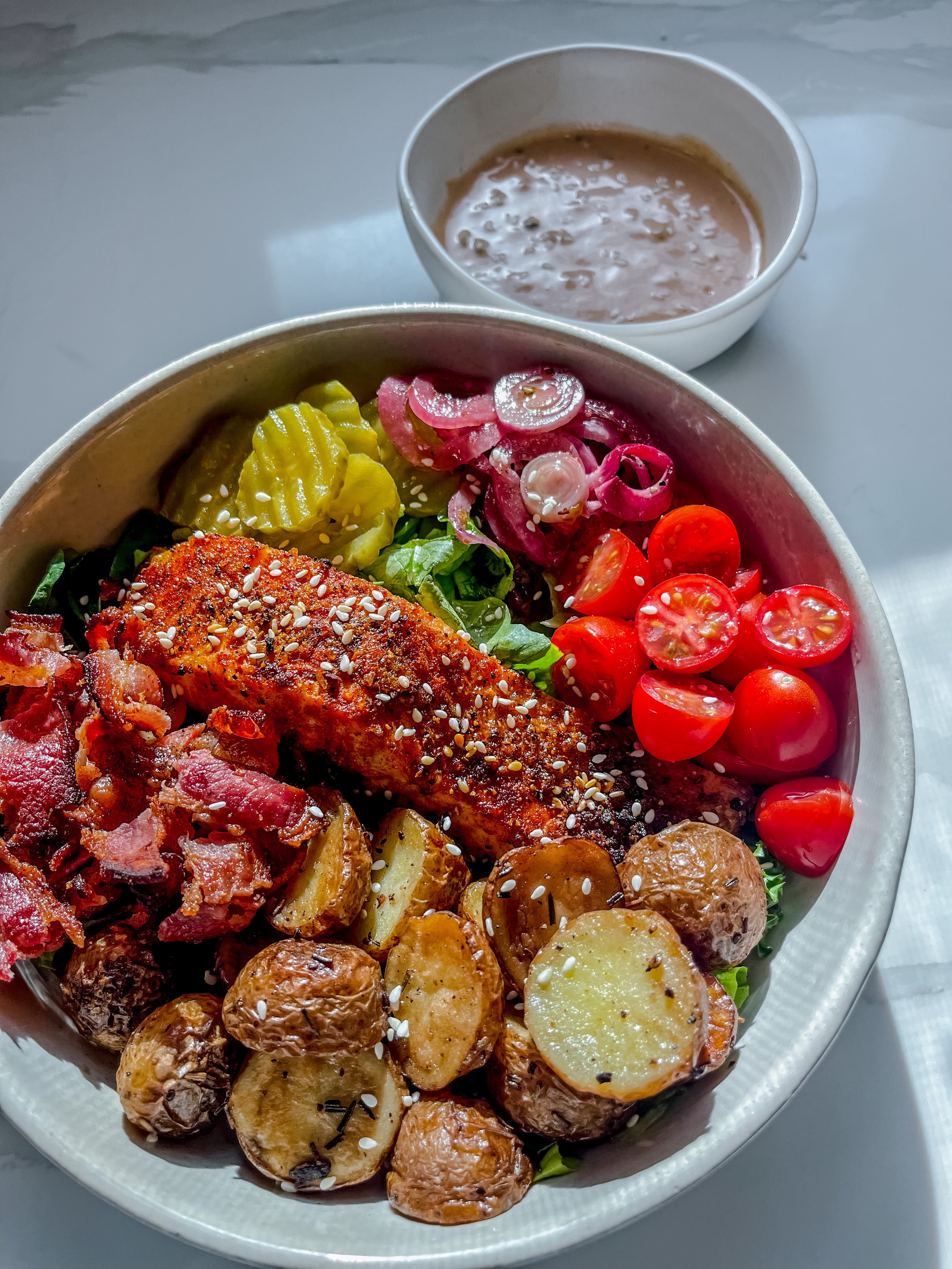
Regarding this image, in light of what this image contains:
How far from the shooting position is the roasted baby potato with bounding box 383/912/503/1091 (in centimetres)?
161

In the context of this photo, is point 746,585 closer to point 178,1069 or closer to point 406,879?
point 406,879

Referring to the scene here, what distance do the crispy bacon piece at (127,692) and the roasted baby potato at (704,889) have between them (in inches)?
37.8

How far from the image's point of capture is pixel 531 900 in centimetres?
171

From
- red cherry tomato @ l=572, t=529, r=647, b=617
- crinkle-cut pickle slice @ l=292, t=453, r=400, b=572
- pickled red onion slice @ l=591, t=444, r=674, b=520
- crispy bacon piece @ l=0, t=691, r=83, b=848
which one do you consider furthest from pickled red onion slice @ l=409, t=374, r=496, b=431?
crispy bacon piece @ l=0, t=691, r=83, b=848

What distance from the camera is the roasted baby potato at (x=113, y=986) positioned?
5.53ft

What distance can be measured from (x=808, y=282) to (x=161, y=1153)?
2805mm

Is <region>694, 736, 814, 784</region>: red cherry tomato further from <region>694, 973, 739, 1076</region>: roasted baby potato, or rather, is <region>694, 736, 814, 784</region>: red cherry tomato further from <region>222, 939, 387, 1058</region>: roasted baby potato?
<region>222, 939, 387, 1058</region>: roasted baby potato

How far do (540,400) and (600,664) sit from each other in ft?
1.99

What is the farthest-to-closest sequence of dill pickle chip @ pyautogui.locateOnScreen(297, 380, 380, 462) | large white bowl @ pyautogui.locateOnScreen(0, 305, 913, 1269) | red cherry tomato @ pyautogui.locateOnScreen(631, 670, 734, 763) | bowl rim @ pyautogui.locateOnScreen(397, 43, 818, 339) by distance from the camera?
bowl rim @ pyautogui.locateOnScreen(397, 43, 818, 339) → dill pickle chip @ pyautogui.locateOnScreen(297, 380, 380, 462) → red cherry tomato @ pyautogui.locateOnScreen(631, 670, 734, 763) → large white bowl @ pyautogui.locateOnScreen(0, 305, 913, 1269)

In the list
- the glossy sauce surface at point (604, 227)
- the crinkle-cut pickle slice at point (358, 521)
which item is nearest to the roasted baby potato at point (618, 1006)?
the crinkle-cut pickle slice at point (358, 521)

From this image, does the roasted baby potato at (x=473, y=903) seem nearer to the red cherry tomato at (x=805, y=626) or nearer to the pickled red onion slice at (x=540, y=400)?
the red cherry tomato at (x=805, y=626)

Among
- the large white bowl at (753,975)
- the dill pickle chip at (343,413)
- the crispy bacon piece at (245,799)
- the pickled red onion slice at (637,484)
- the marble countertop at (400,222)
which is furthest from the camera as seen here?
the marble countertop at (400,222)

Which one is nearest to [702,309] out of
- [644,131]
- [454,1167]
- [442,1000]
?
[644,131]

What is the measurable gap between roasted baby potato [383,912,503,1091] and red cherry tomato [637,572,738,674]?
2.19ft
